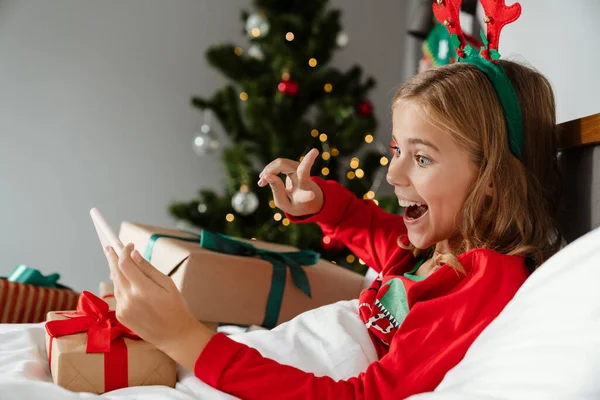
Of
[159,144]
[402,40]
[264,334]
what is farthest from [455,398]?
[402,40]

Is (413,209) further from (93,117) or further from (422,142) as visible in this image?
(93,117)

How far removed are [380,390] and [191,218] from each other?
2.08 metres

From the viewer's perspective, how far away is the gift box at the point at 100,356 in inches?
33.8

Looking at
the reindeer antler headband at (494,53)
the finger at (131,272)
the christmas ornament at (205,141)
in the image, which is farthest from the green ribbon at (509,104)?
the christmas ornament at (205,141)

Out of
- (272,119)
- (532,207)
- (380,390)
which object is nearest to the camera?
(380,390)

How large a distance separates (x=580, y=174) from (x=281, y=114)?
1.82m

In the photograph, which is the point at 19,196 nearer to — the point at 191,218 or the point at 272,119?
the point at 191,218

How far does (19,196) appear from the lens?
2947 millimetres

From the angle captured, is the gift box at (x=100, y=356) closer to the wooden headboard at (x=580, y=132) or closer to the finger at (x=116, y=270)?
the finger at (x=116, y=270)

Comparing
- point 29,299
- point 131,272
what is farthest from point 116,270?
point 29,299

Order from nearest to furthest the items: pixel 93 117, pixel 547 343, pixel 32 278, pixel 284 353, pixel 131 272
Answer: pixel 547 343
pixel 131 272
pixel 284 353
pixel 32 278
pixel 93 117

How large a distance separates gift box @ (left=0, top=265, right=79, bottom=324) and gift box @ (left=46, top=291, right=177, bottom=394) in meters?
0.57

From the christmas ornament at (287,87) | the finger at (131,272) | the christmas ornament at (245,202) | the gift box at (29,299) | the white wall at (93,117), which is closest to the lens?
the finger at (131,272)

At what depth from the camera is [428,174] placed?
0.94 m
